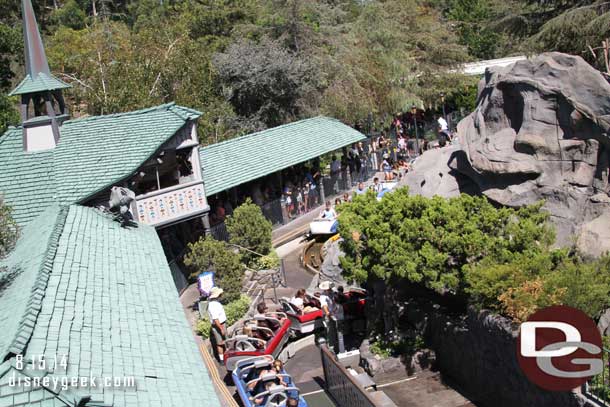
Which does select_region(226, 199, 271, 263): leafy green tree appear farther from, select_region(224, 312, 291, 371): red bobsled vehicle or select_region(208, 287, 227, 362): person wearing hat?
select_region(208, 287, 227, 362): person wearing hat

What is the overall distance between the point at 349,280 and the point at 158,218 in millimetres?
8955

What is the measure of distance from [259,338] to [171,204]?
799cm

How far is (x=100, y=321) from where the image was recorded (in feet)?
36.2

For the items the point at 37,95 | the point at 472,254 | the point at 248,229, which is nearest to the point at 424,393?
the point at 472,254

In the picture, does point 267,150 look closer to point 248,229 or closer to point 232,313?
point 248,229

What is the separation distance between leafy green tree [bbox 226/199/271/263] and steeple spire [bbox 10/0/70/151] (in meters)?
6.72

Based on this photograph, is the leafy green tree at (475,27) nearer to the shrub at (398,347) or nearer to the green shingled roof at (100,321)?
the shrub at (398,347)

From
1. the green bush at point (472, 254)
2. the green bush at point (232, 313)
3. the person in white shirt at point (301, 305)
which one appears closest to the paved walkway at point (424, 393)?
the green bush at point (472, 254)

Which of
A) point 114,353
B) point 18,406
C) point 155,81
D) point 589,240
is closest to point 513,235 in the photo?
point 589,240

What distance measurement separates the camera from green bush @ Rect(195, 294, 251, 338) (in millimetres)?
20328

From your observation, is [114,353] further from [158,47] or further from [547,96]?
[158,47]

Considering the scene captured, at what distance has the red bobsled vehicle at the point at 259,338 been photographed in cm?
1742

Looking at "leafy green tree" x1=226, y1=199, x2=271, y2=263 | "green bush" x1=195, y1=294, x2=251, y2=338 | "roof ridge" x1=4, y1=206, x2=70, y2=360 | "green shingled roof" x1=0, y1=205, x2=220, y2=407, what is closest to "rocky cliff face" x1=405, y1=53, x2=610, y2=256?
"leafy green tree" x1=226, y1=199, x2=271, y2=263

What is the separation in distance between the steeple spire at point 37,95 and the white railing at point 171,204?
3.63 metres
